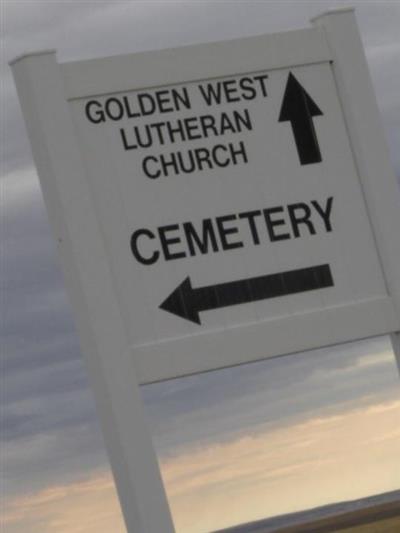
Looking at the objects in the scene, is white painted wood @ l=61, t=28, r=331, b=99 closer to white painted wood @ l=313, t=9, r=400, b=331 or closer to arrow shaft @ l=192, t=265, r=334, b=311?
white painted wood @ l=313, t=9, r=400, b=331

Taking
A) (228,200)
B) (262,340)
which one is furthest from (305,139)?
(262,340)

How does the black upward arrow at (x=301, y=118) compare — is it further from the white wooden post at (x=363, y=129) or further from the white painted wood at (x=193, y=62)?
the white wooden post at (x=363, y=129)

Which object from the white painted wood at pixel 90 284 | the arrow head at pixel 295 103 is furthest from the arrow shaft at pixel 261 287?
the arrow head at pixel 295 103

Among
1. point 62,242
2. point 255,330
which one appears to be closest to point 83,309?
point 62,242

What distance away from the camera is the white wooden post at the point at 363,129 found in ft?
32.9

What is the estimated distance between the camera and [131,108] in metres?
9.43

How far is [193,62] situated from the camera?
9602mm

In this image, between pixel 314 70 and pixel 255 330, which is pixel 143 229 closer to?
pixel 255 330

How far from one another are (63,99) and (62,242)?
0.80 m

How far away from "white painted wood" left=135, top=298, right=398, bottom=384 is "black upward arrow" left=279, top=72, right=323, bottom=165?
3.11 feet

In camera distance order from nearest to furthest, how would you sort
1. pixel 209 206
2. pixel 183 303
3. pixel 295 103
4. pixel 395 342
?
1. pixel 183 303
2. pixel 209 206
3. pixel 295 103
4. pixel 395 342

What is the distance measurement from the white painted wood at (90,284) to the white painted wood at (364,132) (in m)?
1.82

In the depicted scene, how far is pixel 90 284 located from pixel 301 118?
1756 millimetres

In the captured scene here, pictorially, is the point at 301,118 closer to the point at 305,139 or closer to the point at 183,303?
the point at 305,139
